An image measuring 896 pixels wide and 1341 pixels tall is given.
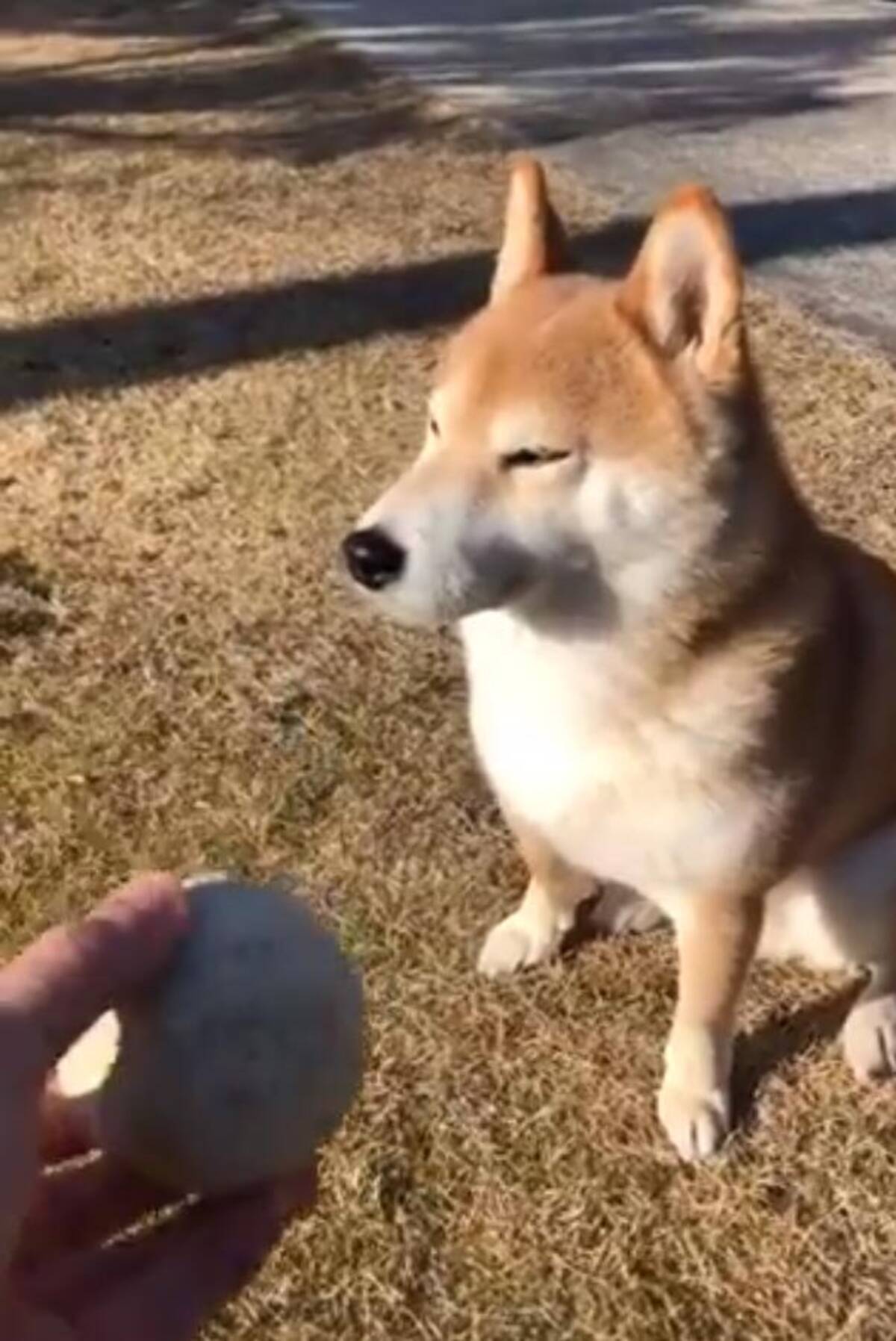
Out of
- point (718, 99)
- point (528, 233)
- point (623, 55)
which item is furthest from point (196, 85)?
point (528, 233)

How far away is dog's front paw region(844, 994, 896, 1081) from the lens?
225 cm

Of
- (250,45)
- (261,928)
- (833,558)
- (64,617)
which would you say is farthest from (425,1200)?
(250,45)

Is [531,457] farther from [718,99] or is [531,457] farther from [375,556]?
[718,99]

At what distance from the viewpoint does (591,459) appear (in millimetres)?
1856

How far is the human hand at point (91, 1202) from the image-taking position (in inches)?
43.6

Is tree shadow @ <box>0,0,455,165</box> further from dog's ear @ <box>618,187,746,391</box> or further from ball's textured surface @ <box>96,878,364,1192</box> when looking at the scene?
ball's textured surface @ <box>96,878,364,1192</box>

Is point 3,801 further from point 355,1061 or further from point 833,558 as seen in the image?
point 355,1061

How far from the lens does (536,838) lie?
223 cm

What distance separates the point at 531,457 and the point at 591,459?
0.19 feet

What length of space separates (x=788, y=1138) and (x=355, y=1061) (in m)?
0.92

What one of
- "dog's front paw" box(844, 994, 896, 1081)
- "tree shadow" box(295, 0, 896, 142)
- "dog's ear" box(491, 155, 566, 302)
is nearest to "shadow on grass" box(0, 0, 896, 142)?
"tree shadow" box(295, 0, 896, 142)

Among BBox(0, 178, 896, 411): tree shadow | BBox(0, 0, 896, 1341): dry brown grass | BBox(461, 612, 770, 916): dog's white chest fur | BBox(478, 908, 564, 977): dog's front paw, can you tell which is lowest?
BBox(0, 178, 896, 411): tree shadow

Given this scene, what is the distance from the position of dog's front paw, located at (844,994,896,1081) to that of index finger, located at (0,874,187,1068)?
1195 millimetres

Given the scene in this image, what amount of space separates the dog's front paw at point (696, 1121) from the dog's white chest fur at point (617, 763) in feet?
0.78
